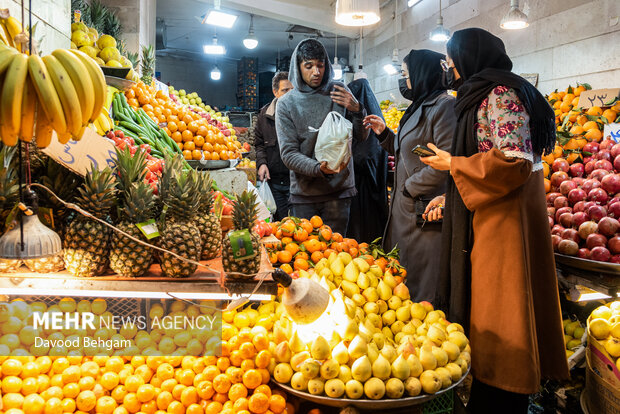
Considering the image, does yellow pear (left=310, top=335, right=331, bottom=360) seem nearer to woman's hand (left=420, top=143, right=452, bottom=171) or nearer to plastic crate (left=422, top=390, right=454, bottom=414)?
plastic crate (left=422, top=390, right=454, bottom=414)

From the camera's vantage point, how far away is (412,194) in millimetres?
3232

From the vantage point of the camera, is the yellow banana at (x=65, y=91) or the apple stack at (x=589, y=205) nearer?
the yellow banana at (x=65, y=91)

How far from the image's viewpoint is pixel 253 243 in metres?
1.58

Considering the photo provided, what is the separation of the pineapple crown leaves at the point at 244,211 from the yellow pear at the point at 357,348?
1.89 ft

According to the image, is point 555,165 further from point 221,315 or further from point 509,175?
point 221,315

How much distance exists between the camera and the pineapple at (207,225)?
70.3 inches

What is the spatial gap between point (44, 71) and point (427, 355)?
1.58 m

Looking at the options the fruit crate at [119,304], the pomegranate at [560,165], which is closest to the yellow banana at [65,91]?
the fruit crate at [119,304]

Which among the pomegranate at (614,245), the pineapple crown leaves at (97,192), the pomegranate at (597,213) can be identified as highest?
the pineapple crown leaves at (97,192)

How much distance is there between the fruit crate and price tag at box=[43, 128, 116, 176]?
0.49m

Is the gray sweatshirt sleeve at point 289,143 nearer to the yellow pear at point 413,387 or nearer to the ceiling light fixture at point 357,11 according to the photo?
the yellow pear at point 413,387

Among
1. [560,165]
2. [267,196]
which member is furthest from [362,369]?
[267,196]

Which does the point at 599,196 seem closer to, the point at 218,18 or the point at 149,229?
the point at 149,229

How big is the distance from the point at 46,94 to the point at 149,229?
55 cm
